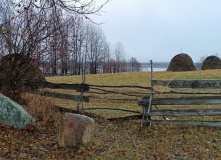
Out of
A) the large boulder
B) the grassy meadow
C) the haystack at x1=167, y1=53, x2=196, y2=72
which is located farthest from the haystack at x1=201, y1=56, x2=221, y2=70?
the large boulder

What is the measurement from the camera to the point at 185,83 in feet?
19.0

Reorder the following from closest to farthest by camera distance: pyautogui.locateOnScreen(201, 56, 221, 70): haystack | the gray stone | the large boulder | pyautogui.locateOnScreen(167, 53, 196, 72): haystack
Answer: the large boulder → the gray stone → pyautogui.locateOnScreen(167, 53, 196, 72): haystack → pyautogui.locateOnScreen(201, 56, 221, 70): haystack

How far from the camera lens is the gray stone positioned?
5.18 meters

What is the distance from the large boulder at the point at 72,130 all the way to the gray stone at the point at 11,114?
4.43 ft

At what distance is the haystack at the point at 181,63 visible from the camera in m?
29.5

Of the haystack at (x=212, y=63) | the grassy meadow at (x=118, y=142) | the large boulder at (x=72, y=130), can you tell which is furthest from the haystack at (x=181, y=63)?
the large boulder at (x=72, y=130)

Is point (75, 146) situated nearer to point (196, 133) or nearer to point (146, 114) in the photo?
point (146, 114)

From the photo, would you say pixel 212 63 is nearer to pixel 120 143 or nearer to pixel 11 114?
pixel 120 143

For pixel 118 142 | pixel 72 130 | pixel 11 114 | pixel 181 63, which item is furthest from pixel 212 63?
pixel 11 114

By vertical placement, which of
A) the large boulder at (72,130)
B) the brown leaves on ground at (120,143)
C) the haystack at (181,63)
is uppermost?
the haystack at (181,63)

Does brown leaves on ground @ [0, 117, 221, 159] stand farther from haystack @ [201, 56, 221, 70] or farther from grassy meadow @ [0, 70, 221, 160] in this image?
haystack @ [201, 56, 221, 70]

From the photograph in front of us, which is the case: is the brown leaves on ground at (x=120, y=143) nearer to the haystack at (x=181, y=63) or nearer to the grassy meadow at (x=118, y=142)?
the grassy meadow at (x=118, y=142)

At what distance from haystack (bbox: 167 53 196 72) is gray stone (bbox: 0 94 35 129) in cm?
2697

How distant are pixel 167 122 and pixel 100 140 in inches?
77.3
